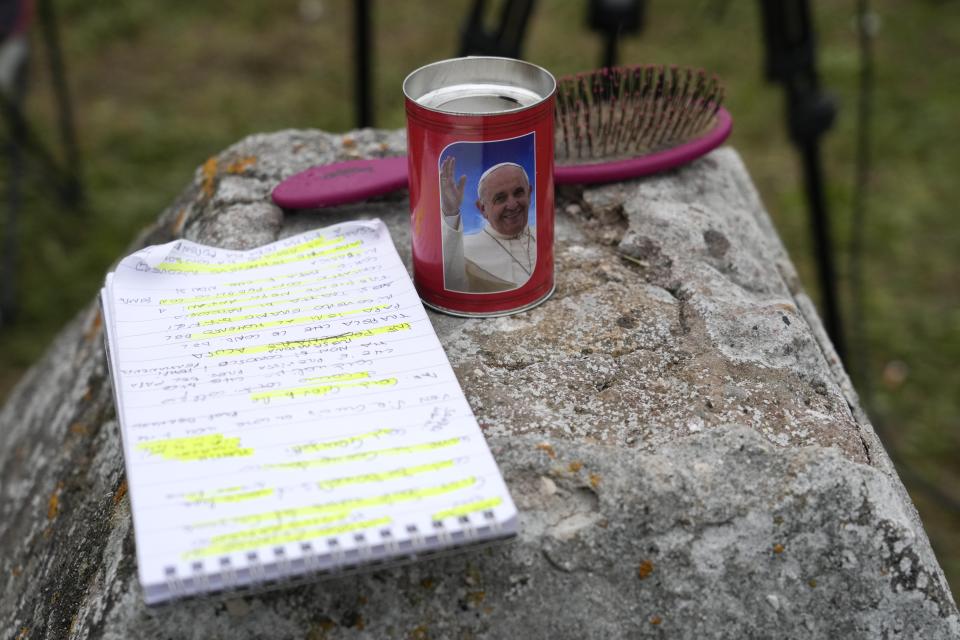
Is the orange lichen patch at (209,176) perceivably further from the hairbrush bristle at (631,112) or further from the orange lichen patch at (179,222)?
the hairbrush bristle at (631,112)

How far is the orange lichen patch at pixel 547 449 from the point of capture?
2.69ft

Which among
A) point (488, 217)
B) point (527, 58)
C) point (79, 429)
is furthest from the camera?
point (527, 58)

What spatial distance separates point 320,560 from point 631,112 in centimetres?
77

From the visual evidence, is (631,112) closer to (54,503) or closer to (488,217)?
(488,217)

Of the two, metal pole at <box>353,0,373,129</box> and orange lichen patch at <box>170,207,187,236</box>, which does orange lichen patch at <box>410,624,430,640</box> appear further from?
metal pole at <box>353,0,373,129</box>

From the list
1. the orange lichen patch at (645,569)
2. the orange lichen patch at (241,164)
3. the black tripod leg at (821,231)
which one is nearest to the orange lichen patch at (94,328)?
the orange lichen patch at (241,164)

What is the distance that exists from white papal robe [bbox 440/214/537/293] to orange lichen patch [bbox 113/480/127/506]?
379 millimetres

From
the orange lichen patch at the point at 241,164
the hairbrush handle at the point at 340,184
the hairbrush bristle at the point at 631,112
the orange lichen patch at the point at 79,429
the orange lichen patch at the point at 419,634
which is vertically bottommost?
the orange lichen patch at the point at 79,429

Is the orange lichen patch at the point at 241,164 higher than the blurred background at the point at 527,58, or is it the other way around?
the orange lichen patch at the point at 241,164

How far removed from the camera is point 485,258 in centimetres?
96

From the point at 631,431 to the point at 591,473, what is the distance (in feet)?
0.22

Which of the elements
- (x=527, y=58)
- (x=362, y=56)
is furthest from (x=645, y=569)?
(x=527, y=58)

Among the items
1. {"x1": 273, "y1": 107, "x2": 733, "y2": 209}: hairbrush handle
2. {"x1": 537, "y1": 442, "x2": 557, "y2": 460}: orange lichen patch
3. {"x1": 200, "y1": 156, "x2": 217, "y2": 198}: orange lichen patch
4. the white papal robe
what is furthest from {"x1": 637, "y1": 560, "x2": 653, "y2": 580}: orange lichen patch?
{"x1": 200, "y1": 156, "x2": 217, "y2": 198}: orange lichen patch

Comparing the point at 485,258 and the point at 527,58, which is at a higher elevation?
the point at 485,258
